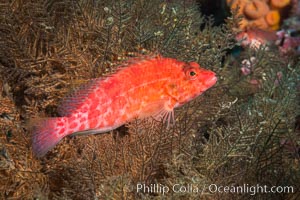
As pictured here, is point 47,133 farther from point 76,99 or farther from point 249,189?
point 249,189

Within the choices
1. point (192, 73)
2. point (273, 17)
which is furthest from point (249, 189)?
point (273, 17)

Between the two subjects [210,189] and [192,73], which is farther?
[192,73]

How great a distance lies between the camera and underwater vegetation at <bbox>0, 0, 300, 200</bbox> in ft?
10.3

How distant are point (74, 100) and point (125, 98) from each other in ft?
1.55

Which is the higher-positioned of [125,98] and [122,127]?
[125,98]

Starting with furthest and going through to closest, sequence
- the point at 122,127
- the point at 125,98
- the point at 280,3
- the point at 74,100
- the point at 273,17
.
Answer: the point at 273,17 → the point at 280,3 → the point at 122,127 → the point at 125,98 → the point at 74,100

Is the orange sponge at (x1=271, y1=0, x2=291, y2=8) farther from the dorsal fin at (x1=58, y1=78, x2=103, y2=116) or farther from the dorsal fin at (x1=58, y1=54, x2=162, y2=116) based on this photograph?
the dorsal fin at (x1=58, y1=78, x2=103, y2=116)

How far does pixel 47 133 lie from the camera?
9.21ft

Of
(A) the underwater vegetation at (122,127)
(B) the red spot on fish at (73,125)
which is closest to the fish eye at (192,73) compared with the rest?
(A) the underwater vegetation at (122,127)

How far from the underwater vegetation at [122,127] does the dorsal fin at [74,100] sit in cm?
33

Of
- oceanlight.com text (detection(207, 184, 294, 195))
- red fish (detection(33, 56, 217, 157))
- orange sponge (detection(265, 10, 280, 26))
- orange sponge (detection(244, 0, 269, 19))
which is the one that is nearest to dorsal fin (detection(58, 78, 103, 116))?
red fish (detection(33, 56, 217, 157))

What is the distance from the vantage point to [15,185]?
340 centimetres

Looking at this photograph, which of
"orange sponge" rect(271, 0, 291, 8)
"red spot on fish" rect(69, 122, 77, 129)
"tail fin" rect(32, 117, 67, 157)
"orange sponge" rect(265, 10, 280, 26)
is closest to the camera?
"tail fin" rect(32, 117, 67, 157)

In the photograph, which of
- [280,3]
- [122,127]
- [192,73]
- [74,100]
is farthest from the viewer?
[280,3]
